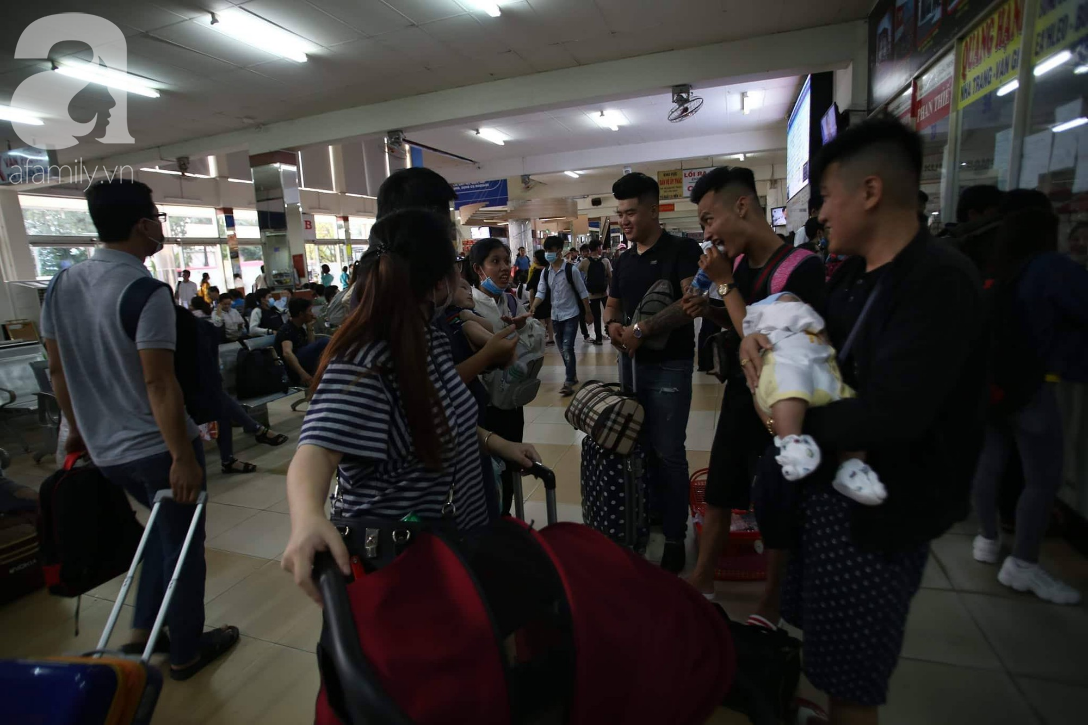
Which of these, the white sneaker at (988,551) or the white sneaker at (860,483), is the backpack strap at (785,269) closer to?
the white sneaker at (860,483)

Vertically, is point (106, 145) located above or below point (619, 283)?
above

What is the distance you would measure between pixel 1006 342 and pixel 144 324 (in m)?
3.39

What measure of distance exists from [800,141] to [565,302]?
5.55 metres

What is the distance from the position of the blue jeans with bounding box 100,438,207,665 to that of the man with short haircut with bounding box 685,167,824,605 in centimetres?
207

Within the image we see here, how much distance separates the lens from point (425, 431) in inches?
44.4

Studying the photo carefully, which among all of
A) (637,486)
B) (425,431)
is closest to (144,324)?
(425,431)

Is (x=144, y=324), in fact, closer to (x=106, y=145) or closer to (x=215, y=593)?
(x=215, y=593)

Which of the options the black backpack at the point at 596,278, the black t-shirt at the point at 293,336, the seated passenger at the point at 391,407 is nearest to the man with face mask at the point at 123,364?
the seated passenger at the point at 391,407

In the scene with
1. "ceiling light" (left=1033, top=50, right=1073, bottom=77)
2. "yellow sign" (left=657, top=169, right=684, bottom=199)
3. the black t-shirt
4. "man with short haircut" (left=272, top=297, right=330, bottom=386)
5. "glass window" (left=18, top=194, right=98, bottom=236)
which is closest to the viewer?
"ceiling light" (left=1033, top=50, right=1073, bottom=77)

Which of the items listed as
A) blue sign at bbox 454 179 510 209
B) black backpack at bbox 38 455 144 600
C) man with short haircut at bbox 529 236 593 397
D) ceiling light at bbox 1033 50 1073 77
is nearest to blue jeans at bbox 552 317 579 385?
man with short haircut at bbox 529 236 593 397

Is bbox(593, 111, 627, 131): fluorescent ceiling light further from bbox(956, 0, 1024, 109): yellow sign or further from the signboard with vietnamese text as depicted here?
bbox(956, 0, 1024, 109): yellow sign

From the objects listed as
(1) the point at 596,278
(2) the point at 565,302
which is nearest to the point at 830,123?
(1) the point at 596,278

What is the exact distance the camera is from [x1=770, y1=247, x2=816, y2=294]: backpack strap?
1.79m

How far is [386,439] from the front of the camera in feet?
3.56
